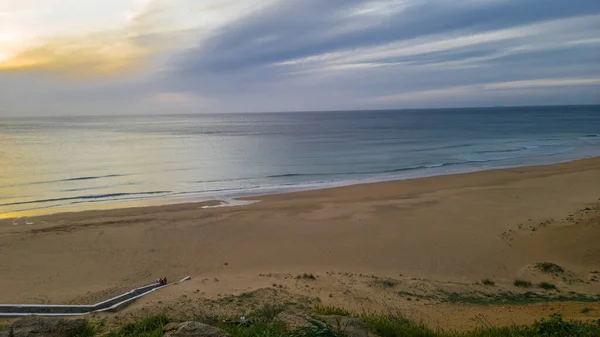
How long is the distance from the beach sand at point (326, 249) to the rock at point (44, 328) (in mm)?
2218

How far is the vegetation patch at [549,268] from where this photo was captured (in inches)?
455

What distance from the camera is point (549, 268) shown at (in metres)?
11.7

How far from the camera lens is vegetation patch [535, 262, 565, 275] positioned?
11562 mm

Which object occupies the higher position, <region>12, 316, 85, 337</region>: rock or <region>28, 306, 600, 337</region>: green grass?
<region>12, 316, 85, 337</region>: rock

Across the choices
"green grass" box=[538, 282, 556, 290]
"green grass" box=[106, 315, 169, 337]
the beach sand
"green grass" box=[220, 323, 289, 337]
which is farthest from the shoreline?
"green grass" box=[220, 323, 289, 337]

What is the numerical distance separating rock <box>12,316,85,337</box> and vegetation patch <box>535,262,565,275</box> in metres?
12.1

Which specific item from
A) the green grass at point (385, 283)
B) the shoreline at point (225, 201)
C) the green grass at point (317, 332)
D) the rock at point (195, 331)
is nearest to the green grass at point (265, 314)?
the rock at point (195, 331)

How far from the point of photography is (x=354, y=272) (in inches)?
491

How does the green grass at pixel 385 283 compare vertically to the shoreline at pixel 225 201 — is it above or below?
above

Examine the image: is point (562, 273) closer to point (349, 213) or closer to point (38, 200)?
point (349, 213)

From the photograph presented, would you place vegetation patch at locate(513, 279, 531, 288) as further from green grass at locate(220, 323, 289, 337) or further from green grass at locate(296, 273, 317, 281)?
green grass at locate(220, 323, 289, 337)

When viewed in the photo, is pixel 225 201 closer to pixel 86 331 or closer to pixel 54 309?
pixel 54 309

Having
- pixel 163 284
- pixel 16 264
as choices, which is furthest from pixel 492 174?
pixel 16 264

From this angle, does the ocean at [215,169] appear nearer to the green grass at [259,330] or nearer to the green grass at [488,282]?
the green grass at [488,282]
